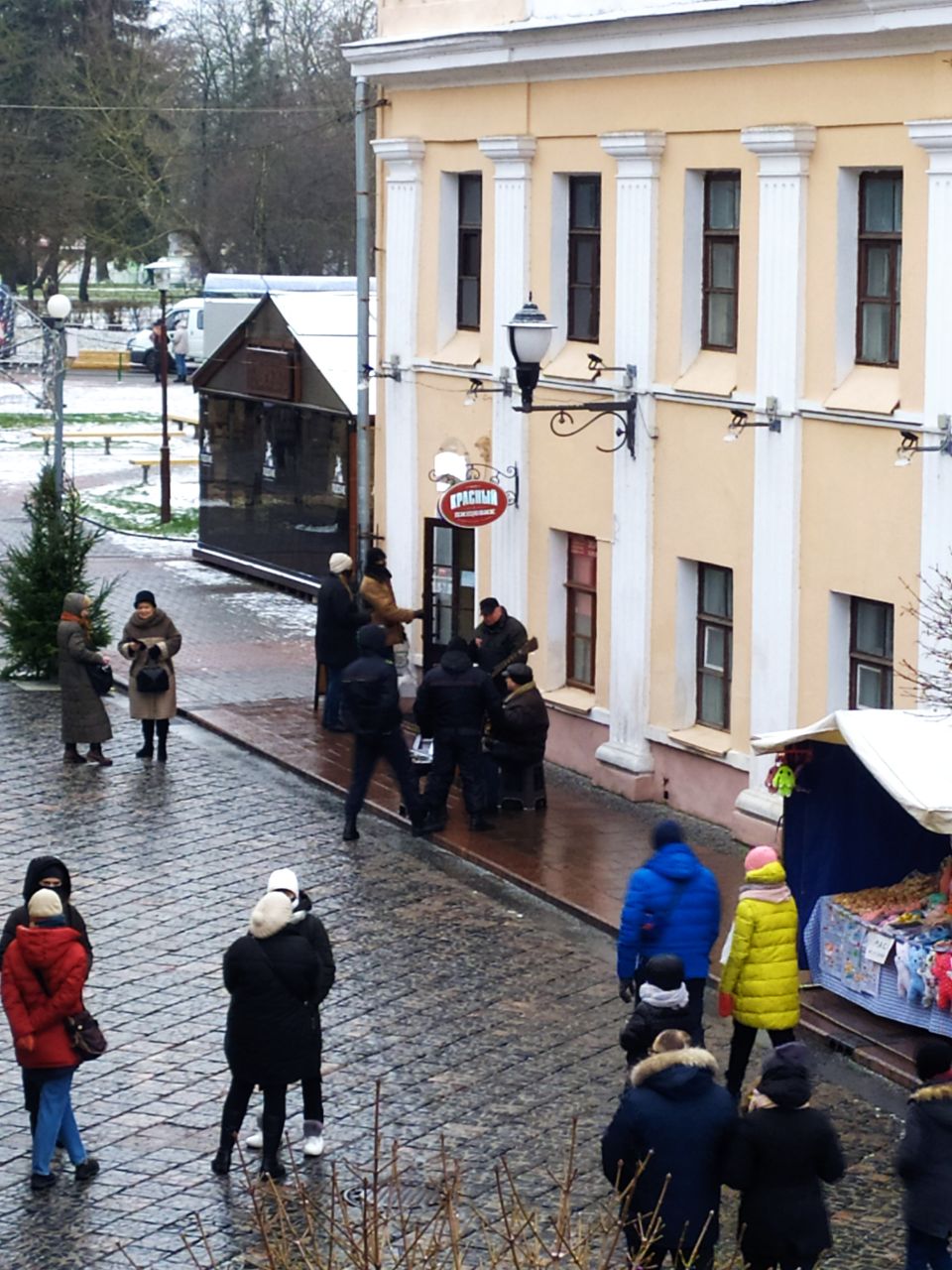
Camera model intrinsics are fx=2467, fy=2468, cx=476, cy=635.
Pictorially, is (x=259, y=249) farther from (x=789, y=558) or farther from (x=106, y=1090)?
(x=106, y=1090)

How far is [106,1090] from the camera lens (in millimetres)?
12922

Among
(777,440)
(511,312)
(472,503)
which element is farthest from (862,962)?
(511,312)

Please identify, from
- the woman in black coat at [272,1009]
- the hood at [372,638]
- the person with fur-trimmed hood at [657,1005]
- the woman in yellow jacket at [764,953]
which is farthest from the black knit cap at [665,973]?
the hood at [372,638]

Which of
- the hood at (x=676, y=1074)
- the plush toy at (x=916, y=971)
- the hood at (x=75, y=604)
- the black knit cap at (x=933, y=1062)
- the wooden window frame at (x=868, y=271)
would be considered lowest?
the plush toy at (x=916, y=971)

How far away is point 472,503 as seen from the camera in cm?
2086

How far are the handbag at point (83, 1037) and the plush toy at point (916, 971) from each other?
4553mm

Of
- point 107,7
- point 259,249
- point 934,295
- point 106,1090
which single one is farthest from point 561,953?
point 107,7

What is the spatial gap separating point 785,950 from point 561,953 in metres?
3.29

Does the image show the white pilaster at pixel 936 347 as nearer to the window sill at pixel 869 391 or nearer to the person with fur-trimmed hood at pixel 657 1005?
the window sill at pixel 869 391

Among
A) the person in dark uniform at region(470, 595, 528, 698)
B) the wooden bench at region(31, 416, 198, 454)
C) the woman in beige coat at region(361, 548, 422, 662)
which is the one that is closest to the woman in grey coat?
the woman in beige coat at region(361, 548, 422, 662)

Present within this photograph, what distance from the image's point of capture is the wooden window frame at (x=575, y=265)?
2061cm

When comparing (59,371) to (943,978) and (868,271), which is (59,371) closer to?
(868,271)

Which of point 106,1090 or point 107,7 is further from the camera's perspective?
point 107,7

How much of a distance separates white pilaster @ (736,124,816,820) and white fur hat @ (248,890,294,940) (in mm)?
7343
